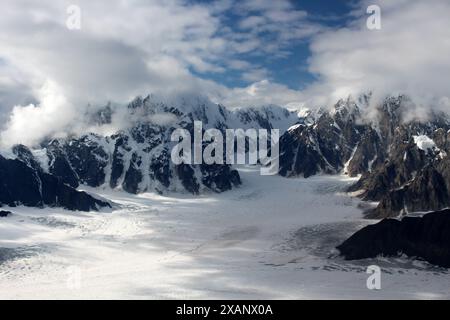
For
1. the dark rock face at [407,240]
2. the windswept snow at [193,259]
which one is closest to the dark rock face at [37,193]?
the windswept snow at [193,259]

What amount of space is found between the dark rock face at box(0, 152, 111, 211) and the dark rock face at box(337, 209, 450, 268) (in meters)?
99.9

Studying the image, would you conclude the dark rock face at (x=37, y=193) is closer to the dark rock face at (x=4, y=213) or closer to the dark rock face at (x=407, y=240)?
the dark rock face at (x=4, y=213)

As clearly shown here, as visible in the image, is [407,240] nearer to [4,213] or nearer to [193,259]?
[193,259]

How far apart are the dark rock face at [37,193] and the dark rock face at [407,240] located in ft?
328

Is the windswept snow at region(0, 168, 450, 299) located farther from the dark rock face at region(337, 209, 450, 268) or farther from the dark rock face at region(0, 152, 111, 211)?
the dark rock face at region(0, 152, 111, 211)

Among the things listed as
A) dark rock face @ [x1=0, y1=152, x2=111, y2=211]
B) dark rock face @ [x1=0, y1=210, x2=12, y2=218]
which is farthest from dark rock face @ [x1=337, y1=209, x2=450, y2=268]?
dark rock face @ [x1=0, y1=152, x2=111, y2=211]

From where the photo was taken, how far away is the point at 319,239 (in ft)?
435

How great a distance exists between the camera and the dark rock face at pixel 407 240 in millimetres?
111625

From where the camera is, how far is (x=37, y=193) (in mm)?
191375
